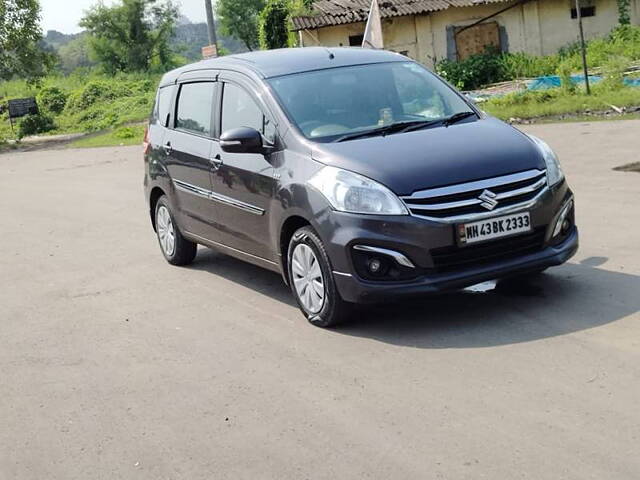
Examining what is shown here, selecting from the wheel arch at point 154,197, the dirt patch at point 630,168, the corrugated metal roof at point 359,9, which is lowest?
the dirt patch at point 630,168

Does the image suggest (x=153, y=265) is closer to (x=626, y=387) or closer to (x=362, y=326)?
(x=362, y=326)

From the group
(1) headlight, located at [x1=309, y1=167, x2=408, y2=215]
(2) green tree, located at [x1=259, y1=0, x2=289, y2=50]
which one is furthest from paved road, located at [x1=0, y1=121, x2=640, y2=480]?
(2) green tree, located at [x1=259, y1=0, x2=289, y2=50]

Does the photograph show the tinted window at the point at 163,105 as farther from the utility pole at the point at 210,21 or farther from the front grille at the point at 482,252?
the utility pole at the point at 210,21

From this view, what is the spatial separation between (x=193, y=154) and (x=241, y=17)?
10734 centimetres

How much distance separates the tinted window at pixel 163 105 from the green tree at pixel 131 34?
3330 inches

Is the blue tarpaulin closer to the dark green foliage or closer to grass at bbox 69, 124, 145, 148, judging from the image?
A: the dark green foliage

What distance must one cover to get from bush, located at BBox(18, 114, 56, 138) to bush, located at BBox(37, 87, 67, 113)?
4383mm

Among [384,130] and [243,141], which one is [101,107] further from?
[384,130]

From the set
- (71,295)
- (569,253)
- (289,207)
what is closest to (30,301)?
(71,295)

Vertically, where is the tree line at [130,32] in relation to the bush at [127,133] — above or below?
above

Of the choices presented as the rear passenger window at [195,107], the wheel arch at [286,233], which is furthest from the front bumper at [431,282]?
the rear passenger window at [195,107]

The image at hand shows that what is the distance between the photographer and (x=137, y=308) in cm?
842

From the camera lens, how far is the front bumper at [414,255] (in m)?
6.48

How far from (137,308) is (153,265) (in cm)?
177
